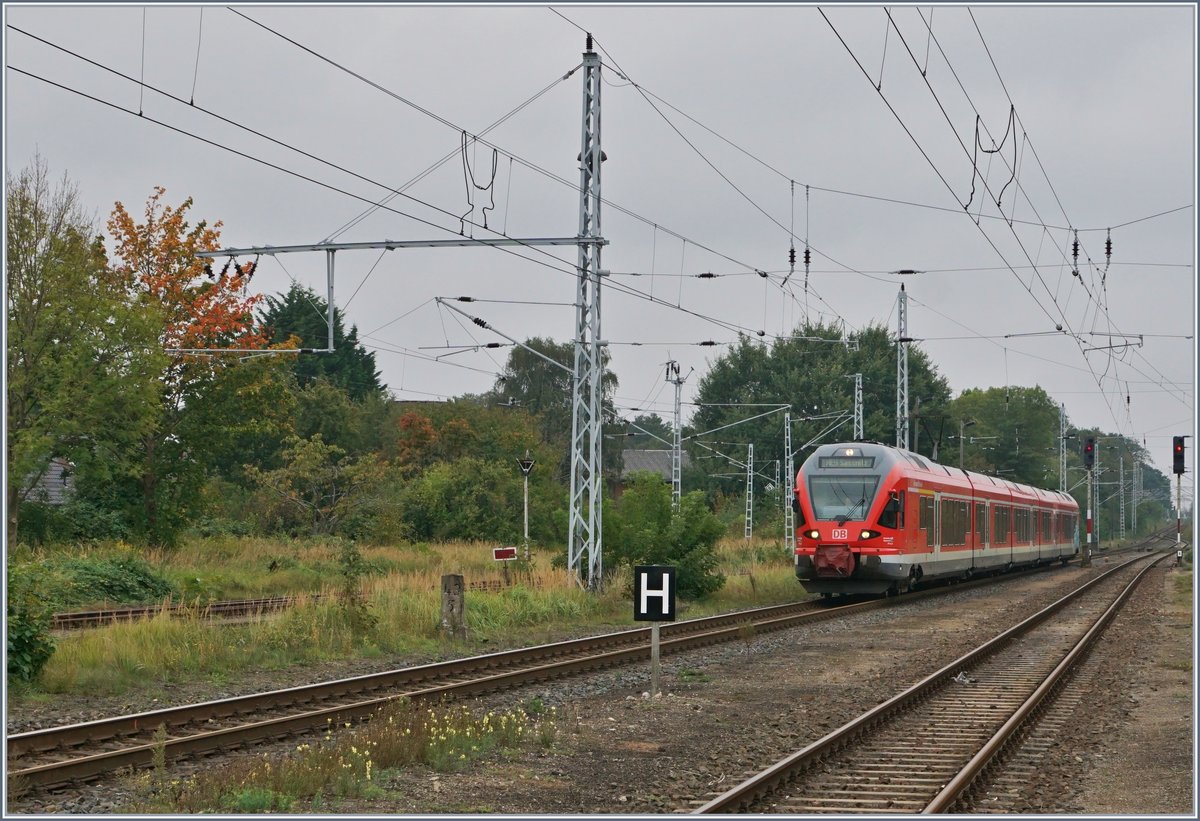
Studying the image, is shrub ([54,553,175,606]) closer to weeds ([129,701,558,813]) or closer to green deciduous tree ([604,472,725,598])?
green deciduous tree ([604,472,725,598])

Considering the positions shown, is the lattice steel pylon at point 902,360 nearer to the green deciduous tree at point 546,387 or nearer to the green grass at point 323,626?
the green grass at point 323,626

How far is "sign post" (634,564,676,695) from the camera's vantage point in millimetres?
15137

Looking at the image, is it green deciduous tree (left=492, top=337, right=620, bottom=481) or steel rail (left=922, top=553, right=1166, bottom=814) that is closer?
steel rail (left=922, top=553, right=1166, bottom=814)

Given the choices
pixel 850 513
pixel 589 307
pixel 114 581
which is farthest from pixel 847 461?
pixel 114 581

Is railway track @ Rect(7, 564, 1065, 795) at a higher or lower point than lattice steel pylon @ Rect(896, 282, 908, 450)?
lower

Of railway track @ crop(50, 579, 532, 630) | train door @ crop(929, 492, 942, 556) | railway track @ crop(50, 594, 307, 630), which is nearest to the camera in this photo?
railway track @ crop(50, 594, 307, 630)

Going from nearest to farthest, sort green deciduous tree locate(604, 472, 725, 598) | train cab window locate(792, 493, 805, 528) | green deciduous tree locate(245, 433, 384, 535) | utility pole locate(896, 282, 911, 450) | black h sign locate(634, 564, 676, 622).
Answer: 1. black h sign locate(634, 564, 676, 622)
2. green deciduous tree locate(604, 472, 725, 598)
3. train cab window locate(792, 493, 805, 528)
4. utility pole locate(896, 282, 911, 450)
5. green deciduous tree locate(245, 433, 384, 535)

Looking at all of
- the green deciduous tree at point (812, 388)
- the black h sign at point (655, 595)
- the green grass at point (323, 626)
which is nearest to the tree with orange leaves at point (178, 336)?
the green grass at point (323, 626)

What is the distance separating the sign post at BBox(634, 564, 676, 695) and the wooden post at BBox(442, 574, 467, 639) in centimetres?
607

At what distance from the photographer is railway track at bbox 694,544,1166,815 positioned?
9.90 meters

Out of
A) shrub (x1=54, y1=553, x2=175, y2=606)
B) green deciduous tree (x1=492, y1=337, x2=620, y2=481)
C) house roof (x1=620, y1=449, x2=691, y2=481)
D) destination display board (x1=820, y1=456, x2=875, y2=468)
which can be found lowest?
A: shrub (x1=54, y1=553, x2=175, y2=606)

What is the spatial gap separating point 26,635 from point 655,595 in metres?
6.92

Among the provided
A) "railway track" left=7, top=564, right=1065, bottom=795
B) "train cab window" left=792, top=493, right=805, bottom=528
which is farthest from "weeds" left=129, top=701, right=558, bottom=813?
"train cab window" left=792, top=493, right=805, bottom=528

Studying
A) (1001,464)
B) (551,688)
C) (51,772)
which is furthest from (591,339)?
(1001,464)
